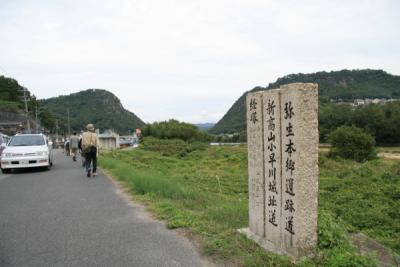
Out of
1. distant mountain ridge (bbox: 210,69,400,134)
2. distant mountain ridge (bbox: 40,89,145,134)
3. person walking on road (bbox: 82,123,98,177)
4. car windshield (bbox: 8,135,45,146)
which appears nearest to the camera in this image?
person walking on road (bbox: 82,123,98,177)

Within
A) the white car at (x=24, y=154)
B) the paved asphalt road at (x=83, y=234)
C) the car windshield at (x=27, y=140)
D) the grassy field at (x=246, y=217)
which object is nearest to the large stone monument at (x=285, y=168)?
the grassy field at (x=246, y=217)

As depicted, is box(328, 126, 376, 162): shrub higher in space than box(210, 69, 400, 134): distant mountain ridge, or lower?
lower

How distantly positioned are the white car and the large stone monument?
1087cm

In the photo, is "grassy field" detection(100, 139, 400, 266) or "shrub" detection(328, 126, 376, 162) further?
"shrub" detection(328, 126, 376, 162)

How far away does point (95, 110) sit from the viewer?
87562 millimetres

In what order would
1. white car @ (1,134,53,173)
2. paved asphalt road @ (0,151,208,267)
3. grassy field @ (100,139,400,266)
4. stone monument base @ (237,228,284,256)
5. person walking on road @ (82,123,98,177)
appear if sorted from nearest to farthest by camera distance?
1. grassy field @ (100,139,400,266)
2. stone monument base @ (237,228,284,256)
3. paved asphalt road @ (0,151,208,267)
4. person walking on road @ (82,123,98,177)
5. white car @ (1,134,53,173)

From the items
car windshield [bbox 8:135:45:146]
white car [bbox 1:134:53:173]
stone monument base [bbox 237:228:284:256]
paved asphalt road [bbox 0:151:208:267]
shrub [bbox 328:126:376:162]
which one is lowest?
shrub [bbox 328:126:376:162]

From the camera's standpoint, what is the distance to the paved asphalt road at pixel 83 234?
3.91 metres

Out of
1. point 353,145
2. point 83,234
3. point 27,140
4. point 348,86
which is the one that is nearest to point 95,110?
point 348,86

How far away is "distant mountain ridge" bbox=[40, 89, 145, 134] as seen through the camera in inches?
3295

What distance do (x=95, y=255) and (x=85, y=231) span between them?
3.44 feet

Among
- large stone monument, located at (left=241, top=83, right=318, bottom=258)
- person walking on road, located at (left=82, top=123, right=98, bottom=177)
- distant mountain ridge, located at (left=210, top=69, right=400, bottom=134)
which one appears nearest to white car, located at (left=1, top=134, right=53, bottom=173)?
person walking on road, located at (left=82, top=123, right=98, bottom=177)

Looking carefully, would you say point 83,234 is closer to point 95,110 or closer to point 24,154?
point 24,154

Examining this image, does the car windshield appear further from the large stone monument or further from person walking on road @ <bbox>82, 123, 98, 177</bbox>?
the large stone monument
